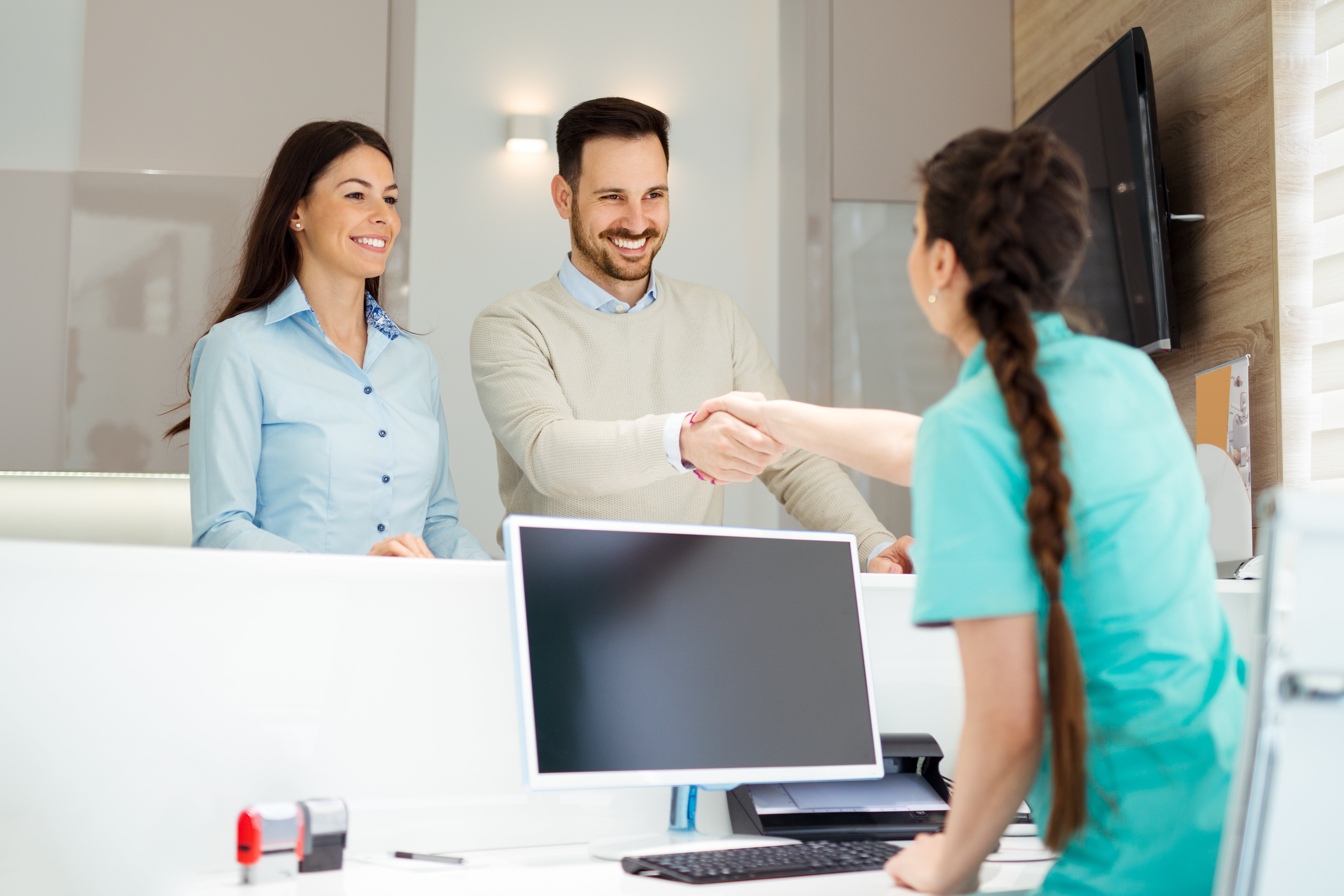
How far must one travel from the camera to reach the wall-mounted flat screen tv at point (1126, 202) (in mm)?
2555

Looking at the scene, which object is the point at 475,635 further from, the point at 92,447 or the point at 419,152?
the point at 419,152

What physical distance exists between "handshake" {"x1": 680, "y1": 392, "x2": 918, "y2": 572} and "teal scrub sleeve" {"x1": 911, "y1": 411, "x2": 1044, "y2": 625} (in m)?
0.80

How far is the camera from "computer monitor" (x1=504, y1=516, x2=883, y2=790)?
1.43 metres

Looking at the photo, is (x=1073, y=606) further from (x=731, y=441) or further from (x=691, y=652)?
(x=731, y=441)

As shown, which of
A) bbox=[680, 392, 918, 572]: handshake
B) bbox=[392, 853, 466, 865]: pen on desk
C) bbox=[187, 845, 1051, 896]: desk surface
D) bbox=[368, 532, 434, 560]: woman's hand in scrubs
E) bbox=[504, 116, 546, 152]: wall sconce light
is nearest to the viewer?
bbox=[187, 845, 1051, 896]: desk surface

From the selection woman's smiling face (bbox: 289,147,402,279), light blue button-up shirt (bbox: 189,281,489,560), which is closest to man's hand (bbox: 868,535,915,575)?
light blue button-up shirt (bbox: 189,281,489,560)

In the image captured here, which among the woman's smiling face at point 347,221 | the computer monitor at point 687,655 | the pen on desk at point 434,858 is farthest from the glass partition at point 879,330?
the pen on desk at point 434,858

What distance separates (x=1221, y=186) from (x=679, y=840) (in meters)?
1.91

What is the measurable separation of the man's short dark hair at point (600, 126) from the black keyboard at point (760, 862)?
173 centimetres

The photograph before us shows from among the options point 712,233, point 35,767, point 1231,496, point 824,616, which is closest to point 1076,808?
point 824,616

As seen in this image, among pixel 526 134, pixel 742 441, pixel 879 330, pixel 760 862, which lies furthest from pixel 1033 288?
pixel 526 134

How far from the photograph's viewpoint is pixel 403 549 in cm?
158

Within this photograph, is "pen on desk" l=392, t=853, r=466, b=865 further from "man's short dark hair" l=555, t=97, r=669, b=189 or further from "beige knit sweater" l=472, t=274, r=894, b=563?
"man's short dark hair" l=555, t=97, r=669, b=189

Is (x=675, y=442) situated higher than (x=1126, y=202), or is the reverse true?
(x=1126, y=202)
